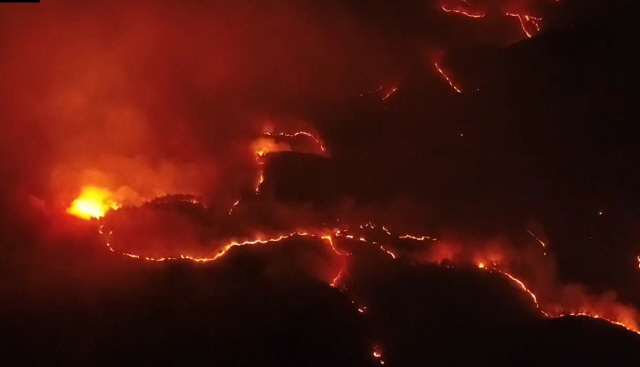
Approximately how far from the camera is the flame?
7.29m

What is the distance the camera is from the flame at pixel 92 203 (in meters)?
7.29

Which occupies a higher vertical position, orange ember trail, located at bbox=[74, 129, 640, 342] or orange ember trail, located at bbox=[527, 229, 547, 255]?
orange ember trail, located at bbox=[74, 129, 640, 342]

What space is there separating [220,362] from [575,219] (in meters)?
4.30

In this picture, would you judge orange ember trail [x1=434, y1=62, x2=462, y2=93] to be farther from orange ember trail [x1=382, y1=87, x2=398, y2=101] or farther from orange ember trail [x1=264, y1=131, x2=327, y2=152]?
orange ember trail [x1=264, y1=131, x2=327, y2=152]

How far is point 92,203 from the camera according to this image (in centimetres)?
736

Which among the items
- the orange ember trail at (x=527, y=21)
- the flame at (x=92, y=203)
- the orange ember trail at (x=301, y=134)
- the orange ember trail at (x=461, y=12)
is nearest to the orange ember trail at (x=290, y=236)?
the flame at (x=92, y=203)

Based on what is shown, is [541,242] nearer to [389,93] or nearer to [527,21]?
[389,93]

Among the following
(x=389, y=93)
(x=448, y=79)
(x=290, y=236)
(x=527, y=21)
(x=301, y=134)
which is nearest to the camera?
(x=290, y=236)

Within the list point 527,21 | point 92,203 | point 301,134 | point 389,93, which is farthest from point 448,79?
point 92,203

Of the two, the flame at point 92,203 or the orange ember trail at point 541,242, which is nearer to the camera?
the flame at point 92,203

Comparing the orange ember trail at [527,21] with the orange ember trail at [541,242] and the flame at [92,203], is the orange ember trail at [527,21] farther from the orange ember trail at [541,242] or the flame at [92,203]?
the flame at [92,203]

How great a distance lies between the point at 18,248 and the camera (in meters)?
6.84

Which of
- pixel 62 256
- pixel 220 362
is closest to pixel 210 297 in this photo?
pixel 220 362

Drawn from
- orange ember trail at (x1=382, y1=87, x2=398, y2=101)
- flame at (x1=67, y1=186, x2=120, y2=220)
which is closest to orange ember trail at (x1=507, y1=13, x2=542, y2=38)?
orange ember trail at (x1=382, y1=87, x2=398, y2=101)
